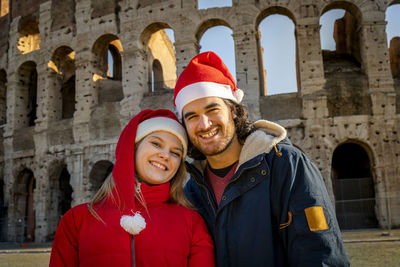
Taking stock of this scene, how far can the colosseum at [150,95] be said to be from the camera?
35.4ft

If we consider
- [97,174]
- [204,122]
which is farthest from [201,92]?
[97,174]

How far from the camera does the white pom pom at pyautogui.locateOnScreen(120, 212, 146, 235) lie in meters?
1.96

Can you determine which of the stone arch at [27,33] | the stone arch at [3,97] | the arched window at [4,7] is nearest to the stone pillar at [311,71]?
the stone arch at [27,33]

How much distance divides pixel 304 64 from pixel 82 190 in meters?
9.33

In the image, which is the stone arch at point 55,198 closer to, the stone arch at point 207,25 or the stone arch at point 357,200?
the stone arch at point 207,25

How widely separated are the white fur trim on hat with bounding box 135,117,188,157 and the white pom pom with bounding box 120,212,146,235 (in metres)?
0.63

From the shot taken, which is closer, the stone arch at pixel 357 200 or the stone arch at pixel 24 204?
the stone arch at pixel 357 200

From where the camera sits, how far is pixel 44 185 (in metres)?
13.4

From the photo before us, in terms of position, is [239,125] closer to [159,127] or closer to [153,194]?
[159,127]

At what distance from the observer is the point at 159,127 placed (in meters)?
2.42

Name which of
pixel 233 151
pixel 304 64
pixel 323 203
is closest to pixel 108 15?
pixel 304 64

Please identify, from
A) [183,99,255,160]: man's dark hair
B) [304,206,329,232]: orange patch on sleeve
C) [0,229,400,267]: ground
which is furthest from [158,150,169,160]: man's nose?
[0,229,400,267]: ground

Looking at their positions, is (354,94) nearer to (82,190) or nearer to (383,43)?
(383,43)

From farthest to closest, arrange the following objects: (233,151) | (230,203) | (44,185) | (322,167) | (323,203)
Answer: (44,185) → (322,167) → (233,151) → (230,203) → (323,203)
